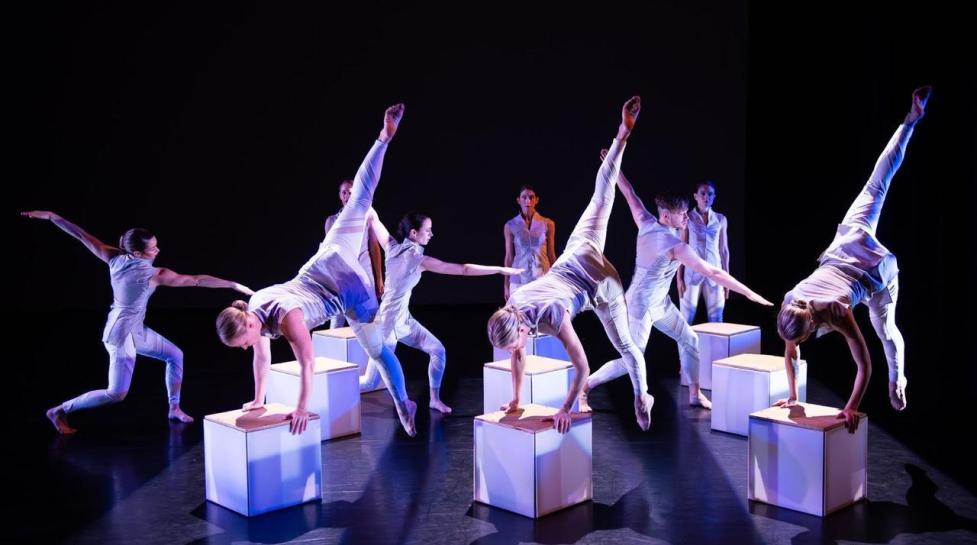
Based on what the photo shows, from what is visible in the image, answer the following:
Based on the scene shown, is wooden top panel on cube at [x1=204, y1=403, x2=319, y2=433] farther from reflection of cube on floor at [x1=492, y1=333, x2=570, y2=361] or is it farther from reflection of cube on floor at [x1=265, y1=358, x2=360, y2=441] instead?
reflection of cube on floor at [x1=492, y1=333, x2=570, y2=361]

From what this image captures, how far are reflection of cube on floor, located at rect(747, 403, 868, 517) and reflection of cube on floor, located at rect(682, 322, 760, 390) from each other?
2083 mm

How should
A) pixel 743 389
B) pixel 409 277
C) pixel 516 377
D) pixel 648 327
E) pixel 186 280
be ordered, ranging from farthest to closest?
pixel 409 277
pixel 648 327
pixel 743 389
pixel 186 280
pixel 516 377

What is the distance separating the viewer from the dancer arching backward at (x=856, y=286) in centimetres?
409

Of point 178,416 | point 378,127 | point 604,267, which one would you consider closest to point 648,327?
point 604,267

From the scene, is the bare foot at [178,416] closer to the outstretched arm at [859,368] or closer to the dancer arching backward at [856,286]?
the dancer arching backward at [856,286]

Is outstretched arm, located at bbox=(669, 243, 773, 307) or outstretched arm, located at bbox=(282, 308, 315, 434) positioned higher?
outstretched arm, located at bbox=(669, 243, 773, 307)

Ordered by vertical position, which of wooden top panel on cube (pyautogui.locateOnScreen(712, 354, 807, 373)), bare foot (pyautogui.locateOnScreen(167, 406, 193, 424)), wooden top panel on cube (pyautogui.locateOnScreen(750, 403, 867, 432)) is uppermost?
wooden top panel on cube (pyautogui.locateOnScreen(712, 354, 807, 373))

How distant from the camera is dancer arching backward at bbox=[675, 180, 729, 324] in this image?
683 centimetres

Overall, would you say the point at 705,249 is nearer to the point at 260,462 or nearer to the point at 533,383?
the point at 533,383

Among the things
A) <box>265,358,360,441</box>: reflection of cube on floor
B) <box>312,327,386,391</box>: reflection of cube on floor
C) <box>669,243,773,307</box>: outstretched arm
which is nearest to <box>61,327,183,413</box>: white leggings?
<box>265,358,360,441</box>: reflection of cube on floor

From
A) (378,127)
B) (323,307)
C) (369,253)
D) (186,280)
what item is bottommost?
(323,307)

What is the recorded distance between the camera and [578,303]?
4.52 meters

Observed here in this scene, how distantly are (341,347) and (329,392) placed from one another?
1.25 meters

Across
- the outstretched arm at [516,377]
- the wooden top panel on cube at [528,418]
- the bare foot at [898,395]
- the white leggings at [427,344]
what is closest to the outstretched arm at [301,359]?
the wooden top panel on cube at [528,418]
